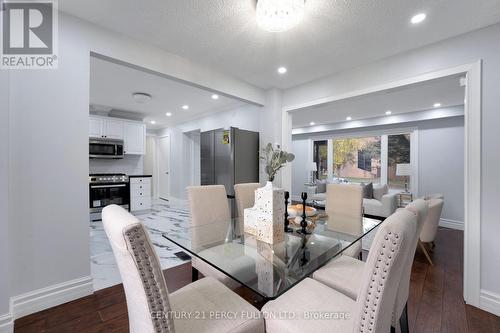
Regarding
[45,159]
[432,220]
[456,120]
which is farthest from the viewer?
[456,120]

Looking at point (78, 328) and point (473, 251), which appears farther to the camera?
point (473, 251)

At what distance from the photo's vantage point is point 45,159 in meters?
1.77

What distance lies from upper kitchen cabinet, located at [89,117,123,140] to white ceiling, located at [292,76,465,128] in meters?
4.05

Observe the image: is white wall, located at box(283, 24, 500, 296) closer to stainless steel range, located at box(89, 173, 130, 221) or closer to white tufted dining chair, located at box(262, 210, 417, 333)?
white tufted dining chair, located at box(262, 210, 417, 333)

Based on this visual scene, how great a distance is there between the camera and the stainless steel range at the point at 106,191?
14.7 feet

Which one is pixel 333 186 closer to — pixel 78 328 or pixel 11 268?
pixel 78 328

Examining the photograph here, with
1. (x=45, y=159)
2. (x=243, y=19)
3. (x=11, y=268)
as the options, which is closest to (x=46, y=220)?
(x=11, y=268)

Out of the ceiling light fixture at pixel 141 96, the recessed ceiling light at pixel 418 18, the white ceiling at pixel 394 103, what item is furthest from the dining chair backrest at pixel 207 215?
the ceiling light fixture at pixel 141 96

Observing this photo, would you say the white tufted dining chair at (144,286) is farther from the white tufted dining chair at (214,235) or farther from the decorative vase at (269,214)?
the decorative vase at (269,214)

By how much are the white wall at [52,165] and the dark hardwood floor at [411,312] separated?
0.19 m

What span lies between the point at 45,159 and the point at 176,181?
4.59 metres

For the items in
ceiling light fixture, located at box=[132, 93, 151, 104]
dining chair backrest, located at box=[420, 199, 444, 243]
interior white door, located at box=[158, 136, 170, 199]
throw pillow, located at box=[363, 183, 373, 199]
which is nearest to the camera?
dining chair backrest, located at box=[420, 199, 444, 243]

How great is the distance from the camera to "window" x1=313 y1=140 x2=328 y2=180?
703 centimetres

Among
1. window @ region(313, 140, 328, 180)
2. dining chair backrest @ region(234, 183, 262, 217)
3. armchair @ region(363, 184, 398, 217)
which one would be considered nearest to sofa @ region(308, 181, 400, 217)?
armchair @ region(363, 184, 398, 217)
